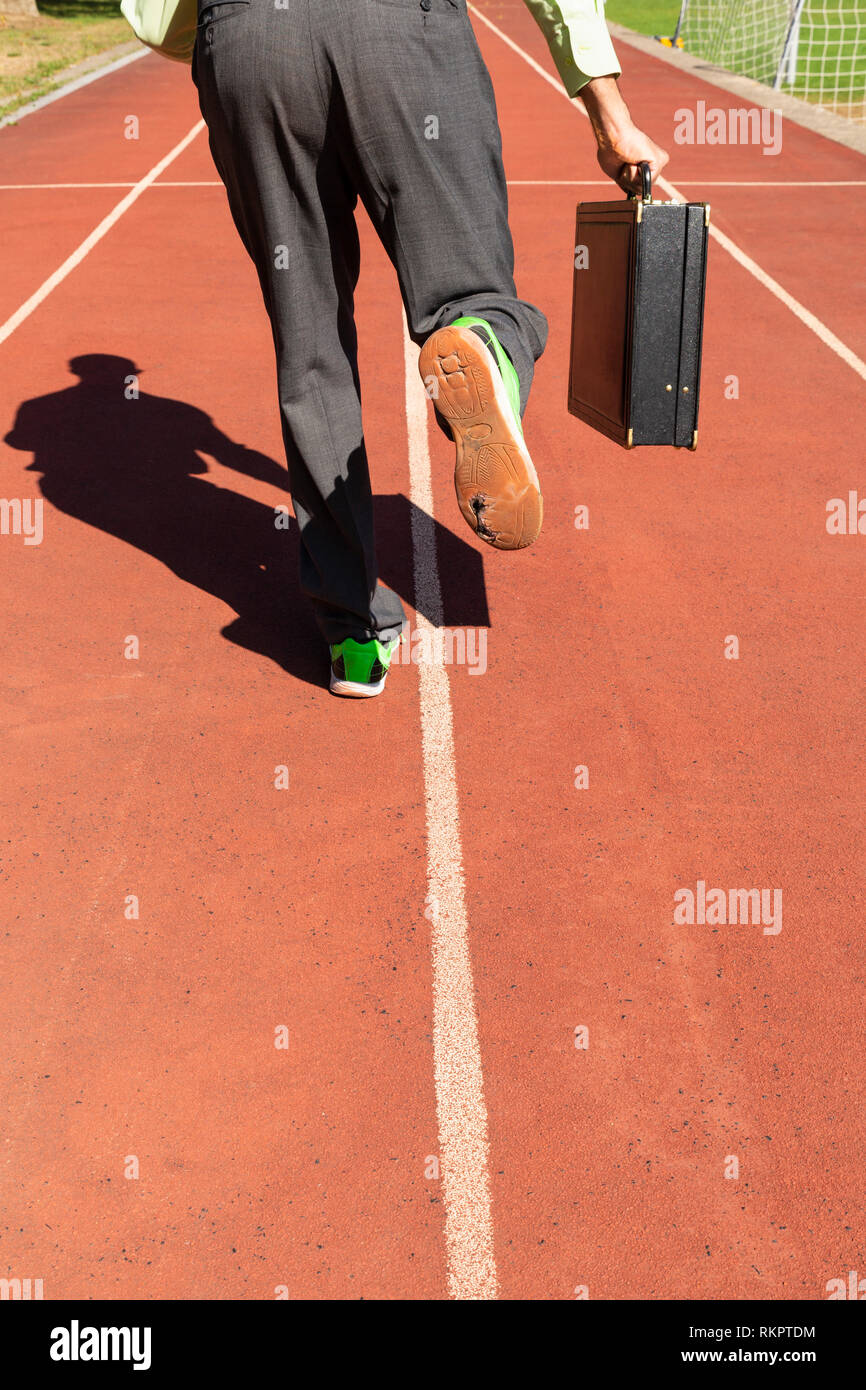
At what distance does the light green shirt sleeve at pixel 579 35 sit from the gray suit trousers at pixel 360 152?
0.18 m

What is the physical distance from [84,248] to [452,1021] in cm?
793

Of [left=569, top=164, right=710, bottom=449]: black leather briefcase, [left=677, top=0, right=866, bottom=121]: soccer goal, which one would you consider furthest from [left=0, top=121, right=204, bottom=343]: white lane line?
[left=677, top=0, right=866, bottom=121]: soccer goal

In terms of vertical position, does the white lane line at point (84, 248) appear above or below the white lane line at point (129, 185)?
below

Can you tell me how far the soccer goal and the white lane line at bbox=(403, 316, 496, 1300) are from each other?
56.2 ft

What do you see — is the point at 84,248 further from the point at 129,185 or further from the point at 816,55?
the point at 816,55

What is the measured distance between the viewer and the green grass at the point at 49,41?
1711cm

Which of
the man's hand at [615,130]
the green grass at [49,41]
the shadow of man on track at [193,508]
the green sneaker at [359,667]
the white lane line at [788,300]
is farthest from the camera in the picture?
the green grass at [49,41]

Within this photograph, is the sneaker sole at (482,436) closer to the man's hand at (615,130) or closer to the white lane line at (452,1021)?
the man's hand at (615,130)

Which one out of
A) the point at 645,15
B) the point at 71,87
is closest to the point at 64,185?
the point at 71,87

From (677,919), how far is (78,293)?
6.53 metres

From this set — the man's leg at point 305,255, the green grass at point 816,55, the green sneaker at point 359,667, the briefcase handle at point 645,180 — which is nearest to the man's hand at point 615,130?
the briefcase handle at point 645,180

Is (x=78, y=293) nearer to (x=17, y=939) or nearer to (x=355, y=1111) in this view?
(x=17, y=939)

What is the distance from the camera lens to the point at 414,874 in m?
3.23
